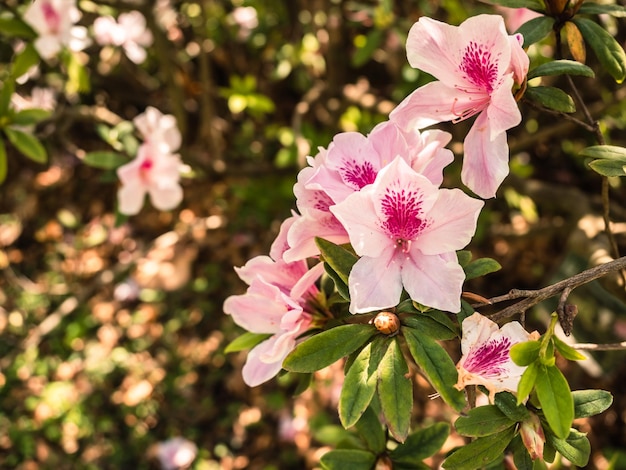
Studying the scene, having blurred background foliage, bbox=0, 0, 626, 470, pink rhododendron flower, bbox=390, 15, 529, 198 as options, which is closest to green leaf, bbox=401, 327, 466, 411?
pink rhododendron flower, bbox=390, 15, 529, 198

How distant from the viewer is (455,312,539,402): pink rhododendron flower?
0.81 meters

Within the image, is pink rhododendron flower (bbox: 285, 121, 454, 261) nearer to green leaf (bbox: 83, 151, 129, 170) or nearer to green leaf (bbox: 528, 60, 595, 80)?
green leaf (bbox: 528, 60, 595, 80)

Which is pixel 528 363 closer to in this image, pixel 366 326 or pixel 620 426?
pixel 366 326

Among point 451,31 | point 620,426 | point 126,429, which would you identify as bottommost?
point 126,429

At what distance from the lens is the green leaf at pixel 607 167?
3.12 ft

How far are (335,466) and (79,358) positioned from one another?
7.04 feet

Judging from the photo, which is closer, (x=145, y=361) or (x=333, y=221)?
(x=333, y=221)

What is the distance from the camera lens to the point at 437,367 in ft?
2.70

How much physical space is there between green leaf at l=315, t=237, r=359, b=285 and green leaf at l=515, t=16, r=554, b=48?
1.54 feet

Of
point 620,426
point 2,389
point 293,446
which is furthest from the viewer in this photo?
point 2,389

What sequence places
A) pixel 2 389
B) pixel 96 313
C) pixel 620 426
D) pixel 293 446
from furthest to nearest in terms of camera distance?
pixel 96 313
pixel 2 389
pixel 293 446
pixel 620 426

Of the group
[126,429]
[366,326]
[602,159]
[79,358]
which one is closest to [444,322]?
[366,326]

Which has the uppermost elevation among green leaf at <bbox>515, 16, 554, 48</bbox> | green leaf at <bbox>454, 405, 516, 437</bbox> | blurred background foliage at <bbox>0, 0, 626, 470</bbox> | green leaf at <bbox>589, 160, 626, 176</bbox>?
green leaf at <bbox>515, 16, 554, 48</bbox>

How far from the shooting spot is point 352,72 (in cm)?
314
